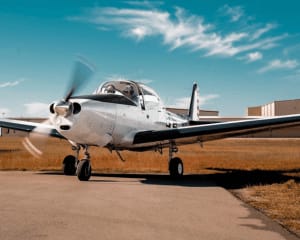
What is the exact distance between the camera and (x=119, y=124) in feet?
38.9

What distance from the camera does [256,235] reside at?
4.73 m

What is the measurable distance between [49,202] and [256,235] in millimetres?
4089

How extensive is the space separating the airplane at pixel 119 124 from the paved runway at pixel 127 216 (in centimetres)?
221

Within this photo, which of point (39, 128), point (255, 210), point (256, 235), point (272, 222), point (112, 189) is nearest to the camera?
point (256, 235)

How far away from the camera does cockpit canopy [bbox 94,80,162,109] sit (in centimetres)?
1267

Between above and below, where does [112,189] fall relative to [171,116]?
below

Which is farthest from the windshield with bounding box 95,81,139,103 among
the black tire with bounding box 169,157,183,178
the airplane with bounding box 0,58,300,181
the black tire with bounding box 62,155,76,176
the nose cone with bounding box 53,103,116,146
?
the black tire with bounding box 62,155,76,176

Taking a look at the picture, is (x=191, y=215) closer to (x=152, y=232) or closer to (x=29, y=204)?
(x=152, y=232)

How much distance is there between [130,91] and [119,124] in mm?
1609

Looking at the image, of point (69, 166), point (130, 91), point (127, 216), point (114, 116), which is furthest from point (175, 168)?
point (127, 216)

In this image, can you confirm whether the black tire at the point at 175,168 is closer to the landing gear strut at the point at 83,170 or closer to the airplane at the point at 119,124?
the airplane at the point at 119,124

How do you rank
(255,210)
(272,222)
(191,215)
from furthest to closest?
(255,210), (191,215), (272,222)

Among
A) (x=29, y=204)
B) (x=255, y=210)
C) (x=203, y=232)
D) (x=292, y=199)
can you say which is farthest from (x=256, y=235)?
(x=29, y=204)

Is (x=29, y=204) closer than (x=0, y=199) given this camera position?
Yes
